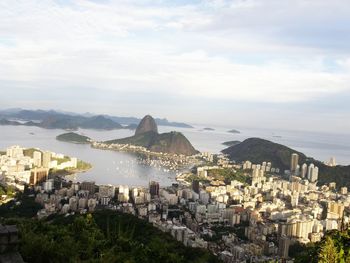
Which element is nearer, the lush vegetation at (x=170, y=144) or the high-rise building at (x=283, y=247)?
the high-rise building at (x=283, y=247)

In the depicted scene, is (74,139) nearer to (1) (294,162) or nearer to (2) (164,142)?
(2) (164,142)

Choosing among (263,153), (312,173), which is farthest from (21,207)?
(263,153)

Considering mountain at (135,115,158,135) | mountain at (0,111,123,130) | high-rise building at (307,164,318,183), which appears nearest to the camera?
high-rise building at (307,164,318,183)

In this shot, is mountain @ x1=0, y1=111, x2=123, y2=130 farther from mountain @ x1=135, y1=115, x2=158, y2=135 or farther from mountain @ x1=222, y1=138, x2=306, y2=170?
mountain @ x1=222, y1=138, x2=306, y2=170

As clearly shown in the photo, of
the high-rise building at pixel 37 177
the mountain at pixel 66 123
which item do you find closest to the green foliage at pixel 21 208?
the high-rise building at pixel 37 177

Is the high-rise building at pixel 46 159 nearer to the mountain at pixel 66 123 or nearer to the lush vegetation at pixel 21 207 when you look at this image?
the lush vegetation at pixel 21 207

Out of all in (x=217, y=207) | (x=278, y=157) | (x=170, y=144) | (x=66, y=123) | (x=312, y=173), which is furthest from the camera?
(x=66, y=123)

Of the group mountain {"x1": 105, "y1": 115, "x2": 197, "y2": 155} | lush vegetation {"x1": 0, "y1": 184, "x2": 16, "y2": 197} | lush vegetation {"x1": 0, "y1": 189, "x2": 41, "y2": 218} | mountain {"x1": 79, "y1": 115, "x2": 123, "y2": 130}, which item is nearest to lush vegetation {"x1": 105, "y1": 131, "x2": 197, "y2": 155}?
mountain {"x1": 105, "y1": 115, "x2": 197, "y2": 155}

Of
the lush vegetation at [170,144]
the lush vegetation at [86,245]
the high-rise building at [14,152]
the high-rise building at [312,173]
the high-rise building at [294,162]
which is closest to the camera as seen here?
the lush vegetation at [86,245]

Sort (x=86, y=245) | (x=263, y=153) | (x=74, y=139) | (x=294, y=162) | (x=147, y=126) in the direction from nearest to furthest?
(x=86, y=245) → (x=294, y=162) → (x=263, y=153) → (x=74, y=139) → (x=147, y=126)
